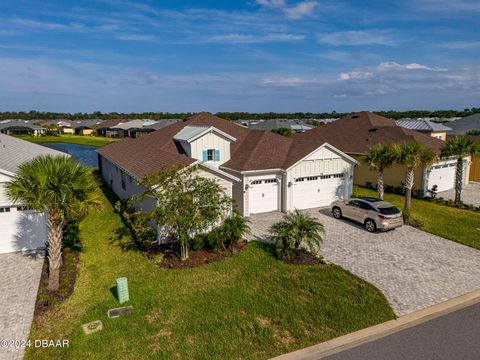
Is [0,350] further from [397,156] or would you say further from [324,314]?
[397,156]

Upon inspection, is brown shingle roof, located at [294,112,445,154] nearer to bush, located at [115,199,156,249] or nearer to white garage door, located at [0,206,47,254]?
bush, located at [115,199,156,249]

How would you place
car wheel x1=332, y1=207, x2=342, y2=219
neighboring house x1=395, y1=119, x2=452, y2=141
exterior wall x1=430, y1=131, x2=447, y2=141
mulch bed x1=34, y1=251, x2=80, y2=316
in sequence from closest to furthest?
1. mulch bed x1=34, y1=251, x2=80, y2=316
2. car wheel x1=332, y1=207, x2=342, y2=219
3. neighboring house x1=395, y1=119, x2=452, y2=141
4. exterior wall x1=430, y1=131, x2=447, y2=141

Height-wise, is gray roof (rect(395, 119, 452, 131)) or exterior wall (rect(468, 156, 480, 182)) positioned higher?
gray roof (rect(395, 119, 452, 131))

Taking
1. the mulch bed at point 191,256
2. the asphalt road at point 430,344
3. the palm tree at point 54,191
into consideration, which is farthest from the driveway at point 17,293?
the asphalt road at point 430,344

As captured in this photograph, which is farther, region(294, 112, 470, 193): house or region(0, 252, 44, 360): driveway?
region(294, 112, 470, 193): house

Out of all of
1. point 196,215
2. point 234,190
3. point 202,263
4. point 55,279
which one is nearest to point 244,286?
point 202,263

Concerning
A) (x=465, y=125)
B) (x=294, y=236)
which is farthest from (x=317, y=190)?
(x=465, y=125)

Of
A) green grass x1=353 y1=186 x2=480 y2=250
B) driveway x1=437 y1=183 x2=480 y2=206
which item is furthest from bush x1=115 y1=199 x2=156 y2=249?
driveway x1=437 y1=183 x2=480 y2=206
